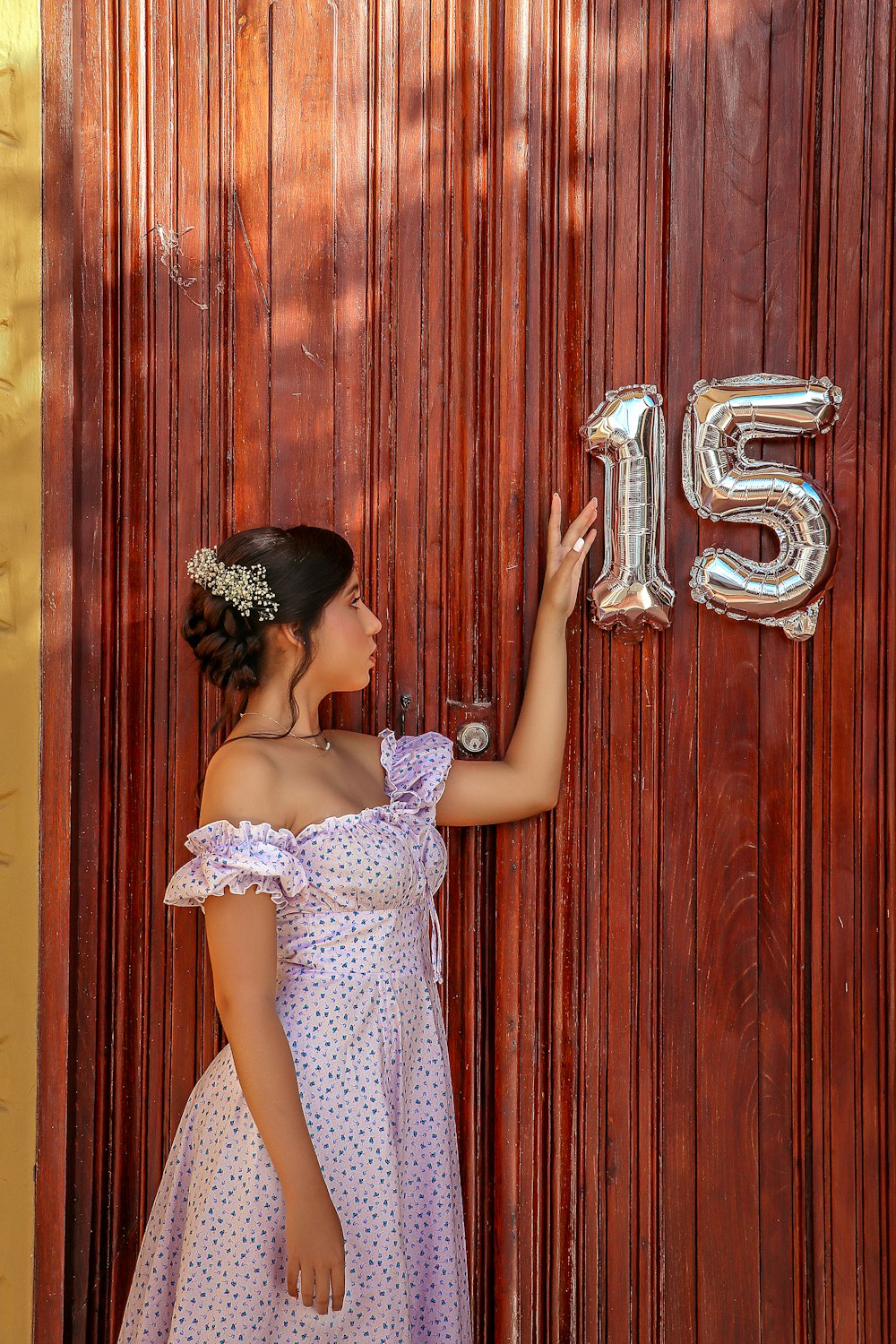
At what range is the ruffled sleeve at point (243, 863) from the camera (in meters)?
1.34

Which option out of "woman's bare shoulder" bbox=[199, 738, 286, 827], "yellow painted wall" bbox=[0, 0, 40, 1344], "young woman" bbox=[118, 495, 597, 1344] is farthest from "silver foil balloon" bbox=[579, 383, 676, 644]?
"yellow painted wall" bbox=[0, 0, 40, 1344]

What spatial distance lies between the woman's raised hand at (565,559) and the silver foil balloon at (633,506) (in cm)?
4

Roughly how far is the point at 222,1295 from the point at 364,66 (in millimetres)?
1975

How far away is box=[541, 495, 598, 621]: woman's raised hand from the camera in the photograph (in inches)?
65.9

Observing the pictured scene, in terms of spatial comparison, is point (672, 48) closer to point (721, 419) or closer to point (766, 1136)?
point (721, 419)

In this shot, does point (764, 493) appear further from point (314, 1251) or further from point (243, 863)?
point (314, 1251)

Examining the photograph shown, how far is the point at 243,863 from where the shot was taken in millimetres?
1336

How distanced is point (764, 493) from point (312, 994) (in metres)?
1.07

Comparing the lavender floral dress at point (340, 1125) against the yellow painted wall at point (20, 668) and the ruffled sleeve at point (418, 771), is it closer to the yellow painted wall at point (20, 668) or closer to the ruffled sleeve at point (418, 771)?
the ruffled sleeve at point (418, 771)

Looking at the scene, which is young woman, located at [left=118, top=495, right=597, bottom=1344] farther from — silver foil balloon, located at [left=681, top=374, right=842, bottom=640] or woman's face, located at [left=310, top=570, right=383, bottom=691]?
silver foil balloon, located at [left=681, top=374, right=842, bottom=640]

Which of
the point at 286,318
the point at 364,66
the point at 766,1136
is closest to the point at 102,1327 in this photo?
the point at 766,1136

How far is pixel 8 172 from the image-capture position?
1.73 m

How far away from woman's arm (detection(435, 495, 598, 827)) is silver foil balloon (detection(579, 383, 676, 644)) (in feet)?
0.17

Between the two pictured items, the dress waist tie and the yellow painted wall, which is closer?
the dress waist tie
